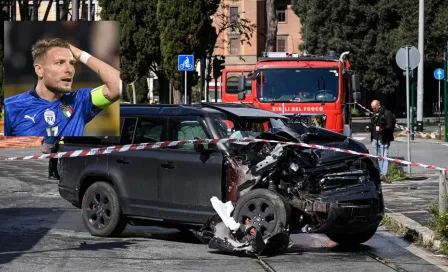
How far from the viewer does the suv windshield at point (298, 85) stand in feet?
75.4

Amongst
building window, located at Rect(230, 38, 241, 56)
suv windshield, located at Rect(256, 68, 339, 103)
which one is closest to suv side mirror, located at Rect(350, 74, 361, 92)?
suv windshield, located at Rect(256, 68, 339, 103)

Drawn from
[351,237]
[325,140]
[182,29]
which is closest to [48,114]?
[325,140]

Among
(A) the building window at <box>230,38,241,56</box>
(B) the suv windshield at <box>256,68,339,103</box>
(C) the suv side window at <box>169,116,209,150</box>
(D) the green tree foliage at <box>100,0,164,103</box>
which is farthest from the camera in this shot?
(A) the building window at <box>230,38,241,56</box>

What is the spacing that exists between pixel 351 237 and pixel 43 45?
14.2 ft

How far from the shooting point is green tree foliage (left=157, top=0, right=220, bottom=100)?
139 feet

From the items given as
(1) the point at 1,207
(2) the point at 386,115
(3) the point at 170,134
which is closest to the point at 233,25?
(2) the point at 386,115

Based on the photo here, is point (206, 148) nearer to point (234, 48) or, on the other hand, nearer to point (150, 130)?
point (150, 130)

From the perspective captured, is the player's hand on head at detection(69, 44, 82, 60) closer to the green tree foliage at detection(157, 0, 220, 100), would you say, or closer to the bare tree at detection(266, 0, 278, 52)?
the green tree foliage at detection(157, 0, 220, 100)

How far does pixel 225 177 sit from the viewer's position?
11750 millimetres

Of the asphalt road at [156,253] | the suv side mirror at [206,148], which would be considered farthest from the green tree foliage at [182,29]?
the suv side mirror at [206,148]

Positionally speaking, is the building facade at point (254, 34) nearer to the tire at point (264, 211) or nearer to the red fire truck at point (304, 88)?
the red fire truck at point (304, 88)

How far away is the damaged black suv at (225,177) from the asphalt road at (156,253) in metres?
0.29

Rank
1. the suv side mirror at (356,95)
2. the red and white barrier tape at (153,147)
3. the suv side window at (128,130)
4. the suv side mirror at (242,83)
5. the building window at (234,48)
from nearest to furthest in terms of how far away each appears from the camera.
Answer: the red and white barrier tape at (153,147) < the suv side window at (128,130) < the suv side mirror at (242,83) < the suv side mirror at (356,95) < the building window at (234,48)

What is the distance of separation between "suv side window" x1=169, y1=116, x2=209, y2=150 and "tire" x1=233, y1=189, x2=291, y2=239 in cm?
106
